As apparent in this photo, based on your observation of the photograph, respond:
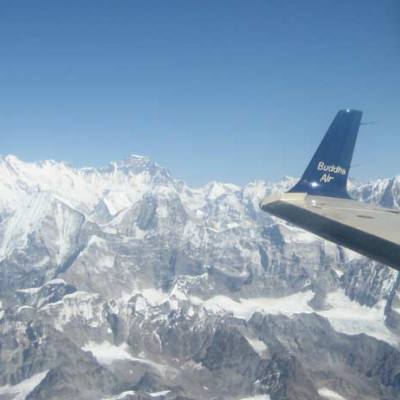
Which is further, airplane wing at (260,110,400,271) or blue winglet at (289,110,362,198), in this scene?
blue winglet at (289,110,362,198)

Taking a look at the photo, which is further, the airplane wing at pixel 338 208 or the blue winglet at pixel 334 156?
the blue winglet at pixel 334 156

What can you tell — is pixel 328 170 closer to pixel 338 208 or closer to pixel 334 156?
pixel 334 156

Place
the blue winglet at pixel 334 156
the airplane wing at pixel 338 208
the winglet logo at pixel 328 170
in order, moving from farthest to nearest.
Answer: the winglet logo at pixel 328 170, the blue winglet at pixel 334 156, the airplane wing at pixel 338 208

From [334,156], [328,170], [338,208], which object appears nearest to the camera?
[338,208]

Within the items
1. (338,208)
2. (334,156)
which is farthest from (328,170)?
(338,208)

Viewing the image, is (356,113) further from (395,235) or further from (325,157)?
(395,235)

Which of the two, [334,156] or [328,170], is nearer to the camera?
[334,156]

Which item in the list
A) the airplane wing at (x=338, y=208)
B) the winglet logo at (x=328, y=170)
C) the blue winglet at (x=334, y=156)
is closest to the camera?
the airplane wing at (x=338, y=208)

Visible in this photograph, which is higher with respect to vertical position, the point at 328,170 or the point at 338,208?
the point at 328,170
